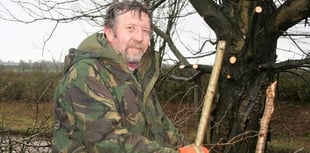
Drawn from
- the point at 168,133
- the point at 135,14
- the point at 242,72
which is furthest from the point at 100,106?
the point at 242,72

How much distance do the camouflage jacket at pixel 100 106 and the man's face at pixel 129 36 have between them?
73 millimetres

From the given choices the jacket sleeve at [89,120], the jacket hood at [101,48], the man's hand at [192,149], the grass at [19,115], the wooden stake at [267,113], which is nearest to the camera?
the jacket sleeve at [89,120]

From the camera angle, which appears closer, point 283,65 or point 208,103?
point 208,103

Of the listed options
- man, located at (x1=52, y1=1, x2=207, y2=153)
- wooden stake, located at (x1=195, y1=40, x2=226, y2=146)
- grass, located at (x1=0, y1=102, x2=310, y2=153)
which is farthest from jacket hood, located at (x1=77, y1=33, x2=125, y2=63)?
grass, located at (x1=0, y1=102, x2=310, y2=153)

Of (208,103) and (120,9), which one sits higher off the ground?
(120,9)

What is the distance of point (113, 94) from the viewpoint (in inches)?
97.3

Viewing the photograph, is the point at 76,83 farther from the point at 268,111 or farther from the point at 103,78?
the point at 268,111

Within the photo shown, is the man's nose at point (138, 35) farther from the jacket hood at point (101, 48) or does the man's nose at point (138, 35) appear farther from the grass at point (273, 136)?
the grass at point (273, 136)

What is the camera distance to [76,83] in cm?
235

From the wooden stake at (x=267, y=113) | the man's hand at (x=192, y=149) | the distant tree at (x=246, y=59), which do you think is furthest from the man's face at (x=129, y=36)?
the distant tree at (x=246, y=59)

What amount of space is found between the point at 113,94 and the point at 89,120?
25 cm

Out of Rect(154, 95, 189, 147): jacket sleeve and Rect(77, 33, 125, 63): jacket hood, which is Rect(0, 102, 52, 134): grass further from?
Rect(77, 33, 125, 63): jacket hood

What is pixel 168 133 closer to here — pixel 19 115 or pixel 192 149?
pixel 192 149

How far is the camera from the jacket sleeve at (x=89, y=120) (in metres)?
2.26
